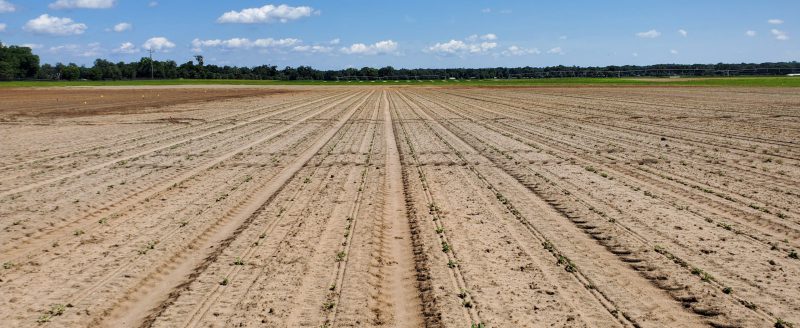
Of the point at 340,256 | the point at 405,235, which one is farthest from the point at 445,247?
the point at 340,256

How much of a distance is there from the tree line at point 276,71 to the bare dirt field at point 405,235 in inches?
4920

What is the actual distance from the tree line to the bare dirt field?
125 metres

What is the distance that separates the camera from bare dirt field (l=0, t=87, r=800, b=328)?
5613mm

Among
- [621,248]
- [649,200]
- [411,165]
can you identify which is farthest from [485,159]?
[621,248]

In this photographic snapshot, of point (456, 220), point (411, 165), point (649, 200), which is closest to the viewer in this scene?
point (456, 220)

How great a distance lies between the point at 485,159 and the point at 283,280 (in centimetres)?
922

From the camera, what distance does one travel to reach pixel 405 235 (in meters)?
8.16

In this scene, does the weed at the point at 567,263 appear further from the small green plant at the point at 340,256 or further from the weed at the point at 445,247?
the small green plant at the point at 340,256

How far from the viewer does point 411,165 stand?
46.1ft

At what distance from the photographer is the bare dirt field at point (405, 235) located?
561 cm

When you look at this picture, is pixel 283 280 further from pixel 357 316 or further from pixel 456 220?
pixel 456 220

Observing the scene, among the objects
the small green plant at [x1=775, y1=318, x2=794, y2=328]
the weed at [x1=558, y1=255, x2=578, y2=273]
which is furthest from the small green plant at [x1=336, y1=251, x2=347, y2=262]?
the small green plant at [x1=775, y1=318, x2=794, y2=328]

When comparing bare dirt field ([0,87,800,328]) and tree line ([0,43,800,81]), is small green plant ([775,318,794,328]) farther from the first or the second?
tree line ([0,43,800,81])

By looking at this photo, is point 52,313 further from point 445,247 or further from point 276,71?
point 276,71
